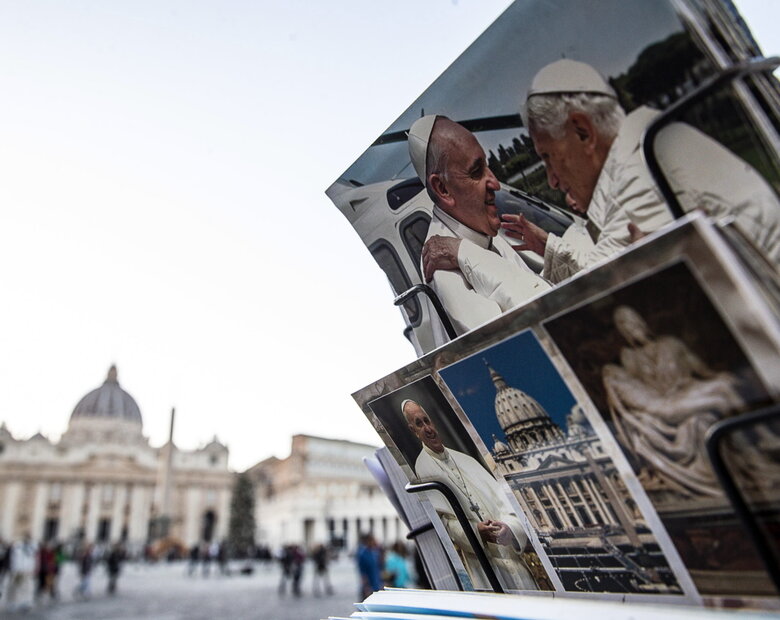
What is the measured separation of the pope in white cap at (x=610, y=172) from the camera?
71 centimetres

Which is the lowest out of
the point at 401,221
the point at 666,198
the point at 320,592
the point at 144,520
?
the point at 320,592

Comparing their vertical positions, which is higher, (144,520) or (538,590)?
(144,520)

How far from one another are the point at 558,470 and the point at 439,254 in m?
0.54

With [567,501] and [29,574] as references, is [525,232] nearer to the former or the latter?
[567,501]

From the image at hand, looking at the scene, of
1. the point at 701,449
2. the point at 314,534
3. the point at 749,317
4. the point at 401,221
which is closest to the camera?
the point at 749,317

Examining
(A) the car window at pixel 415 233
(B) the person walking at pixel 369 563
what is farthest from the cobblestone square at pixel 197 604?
(A) the car window at pixel 415 233

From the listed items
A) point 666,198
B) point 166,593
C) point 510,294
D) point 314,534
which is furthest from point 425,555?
point 314,534

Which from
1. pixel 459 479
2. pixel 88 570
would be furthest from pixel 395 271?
pixel 88 570

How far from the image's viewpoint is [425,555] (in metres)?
1.33

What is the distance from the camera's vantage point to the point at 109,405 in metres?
65.7

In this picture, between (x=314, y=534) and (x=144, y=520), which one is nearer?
(x=314, y=534)

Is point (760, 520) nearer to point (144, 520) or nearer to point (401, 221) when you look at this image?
point (401, 221)

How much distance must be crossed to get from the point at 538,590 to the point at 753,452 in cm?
55

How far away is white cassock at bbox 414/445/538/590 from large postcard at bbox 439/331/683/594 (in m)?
0.07
